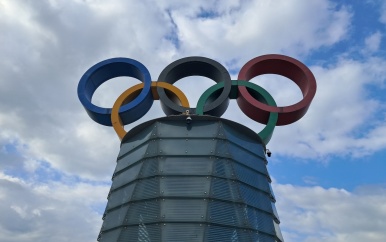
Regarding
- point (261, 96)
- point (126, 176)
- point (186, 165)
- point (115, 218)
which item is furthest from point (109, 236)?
point (261, 96)

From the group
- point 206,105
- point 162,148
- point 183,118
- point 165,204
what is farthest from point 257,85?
point 165,204

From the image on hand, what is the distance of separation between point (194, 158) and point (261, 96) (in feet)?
25.3

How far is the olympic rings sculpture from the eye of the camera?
26.6 m

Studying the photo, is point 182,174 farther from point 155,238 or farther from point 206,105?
point 206,105

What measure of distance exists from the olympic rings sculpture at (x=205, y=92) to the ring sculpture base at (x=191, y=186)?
290cm

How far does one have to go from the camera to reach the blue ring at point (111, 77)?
27234 millimetres

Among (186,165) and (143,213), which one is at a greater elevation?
(186,165)

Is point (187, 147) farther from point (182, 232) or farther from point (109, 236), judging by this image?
point (109, 236)

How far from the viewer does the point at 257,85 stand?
2766 cm

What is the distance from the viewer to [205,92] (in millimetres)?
26906

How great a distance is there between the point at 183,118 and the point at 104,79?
900cm

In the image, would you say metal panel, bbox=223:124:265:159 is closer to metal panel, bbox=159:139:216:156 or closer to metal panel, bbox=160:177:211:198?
metal panel, bbox=159:139:216:156

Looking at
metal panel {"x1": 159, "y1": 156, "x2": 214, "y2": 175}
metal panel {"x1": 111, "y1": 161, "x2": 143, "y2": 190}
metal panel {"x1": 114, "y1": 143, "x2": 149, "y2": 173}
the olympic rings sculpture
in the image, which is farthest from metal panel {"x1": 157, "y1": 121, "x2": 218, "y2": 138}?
the olympic rings sculpture

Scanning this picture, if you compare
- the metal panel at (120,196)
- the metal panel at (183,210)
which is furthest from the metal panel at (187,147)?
the metal panel at (183,210)
